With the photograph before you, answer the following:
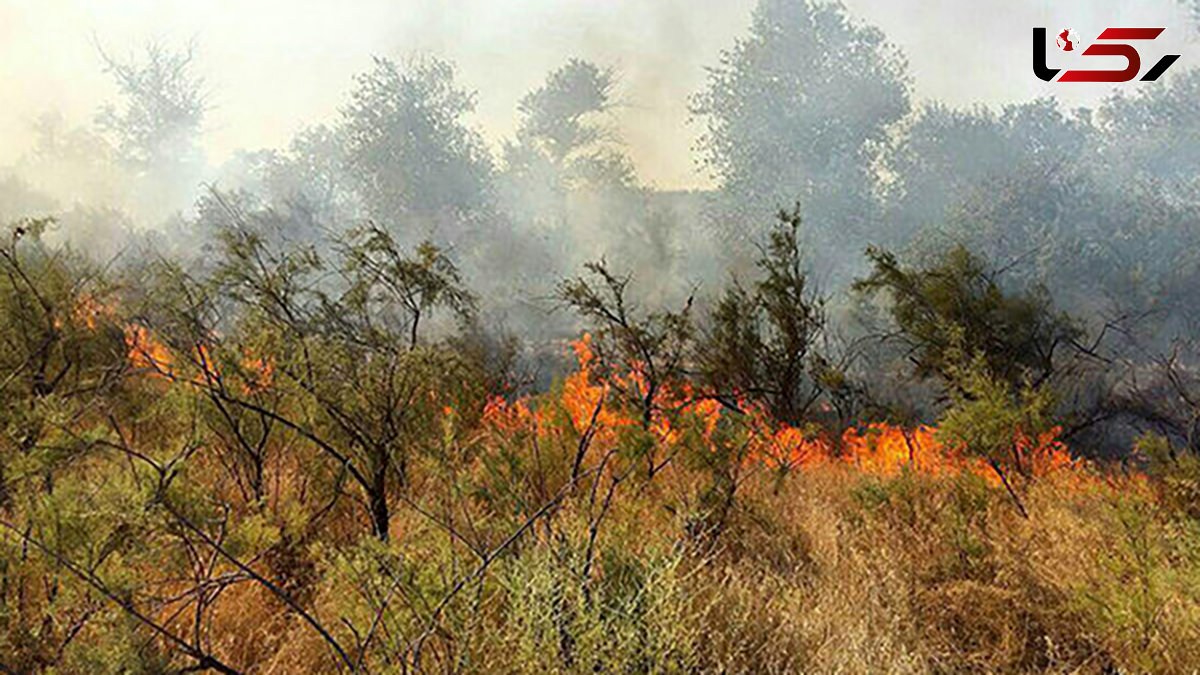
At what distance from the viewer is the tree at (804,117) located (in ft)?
67.7

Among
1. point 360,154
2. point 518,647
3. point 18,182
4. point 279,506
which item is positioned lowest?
point 518,647

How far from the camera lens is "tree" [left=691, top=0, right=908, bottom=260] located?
20.6 metres

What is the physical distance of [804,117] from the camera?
21.5m

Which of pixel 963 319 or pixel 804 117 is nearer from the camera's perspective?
pixel 963 319

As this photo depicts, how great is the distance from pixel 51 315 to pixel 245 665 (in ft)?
11.6

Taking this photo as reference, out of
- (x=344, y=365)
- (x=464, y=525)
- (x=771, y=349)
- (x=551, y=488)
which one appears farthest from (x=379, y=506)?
(x=771, y=349)

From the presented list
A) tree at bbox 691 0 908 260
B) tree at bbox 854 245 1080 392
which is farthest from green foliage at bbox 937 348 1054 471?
tree at bbox 691 0 908 260

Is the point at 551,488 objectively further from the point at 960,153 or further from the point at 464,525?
the point at 960,153

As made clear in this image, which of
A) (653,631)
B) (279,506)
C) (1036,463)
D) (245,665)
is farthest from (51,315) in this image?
(1036,463)

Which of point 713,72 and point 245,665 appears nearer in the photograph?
point 245,665

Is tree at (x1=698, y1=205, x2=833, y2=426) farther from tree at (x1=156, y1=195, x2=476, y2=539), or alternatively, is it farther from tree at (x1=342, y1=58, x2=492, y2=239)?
tree at (x1=342, y1=58, x2=492, y2=239)

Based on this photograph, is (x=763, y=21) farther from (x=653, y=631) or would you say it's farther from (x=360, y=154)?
(x=653, y=631)

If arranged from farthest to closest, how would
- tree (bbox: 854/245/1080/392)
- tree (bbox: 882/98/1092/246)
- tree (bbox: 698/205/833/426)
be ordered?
tree (bbox: 882/98/1092/246) → tree (bbox: 854/245/1080/392) → tree (bbox: 698/205/833/426)

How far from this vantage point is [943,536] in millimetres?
3947
